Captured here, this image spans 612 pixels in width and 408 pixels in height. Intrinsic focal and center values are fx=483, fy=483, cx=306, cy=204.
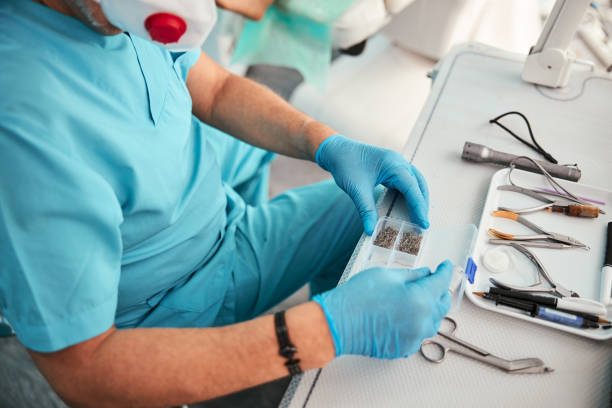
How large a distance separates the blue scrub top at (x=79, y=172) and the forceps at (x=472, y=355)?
0.44 m

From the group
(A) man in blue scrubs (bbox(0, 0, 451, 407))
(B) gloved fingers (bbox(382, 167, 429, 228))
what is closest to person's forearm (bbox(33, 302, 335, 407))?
(A) man in blue scrubs (bbox(0, 0, 451, 407))

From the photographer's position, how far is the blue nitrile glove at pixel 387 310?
2.09 feet

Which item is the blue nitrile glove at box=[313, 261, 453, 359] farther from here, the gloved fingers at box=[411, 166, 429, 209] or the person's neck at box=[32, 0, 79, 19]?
the person's neck at box=[32, 0, 79, 19]

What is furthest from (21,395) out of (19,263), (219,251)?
(19,263)

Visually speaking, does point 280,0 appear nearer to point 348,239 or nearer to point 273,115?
point 273,115

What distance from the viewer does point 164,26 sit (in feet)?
2.06

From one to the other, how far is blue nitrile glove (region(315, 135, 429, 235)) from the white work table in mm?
35

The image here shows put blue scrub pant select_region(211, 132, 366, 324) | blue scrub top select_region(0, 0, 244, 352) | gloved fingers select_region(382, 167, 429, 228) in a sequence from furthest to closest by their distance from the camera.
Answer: blue scrub pant select_region(211, 132, 366, 324)
gloved fingers select_region(382, 167, 429, 228)
blue scrub top select_region(0, 0, 244, 352)

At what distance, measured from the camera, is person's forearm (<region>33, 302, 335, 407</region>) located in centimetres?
63

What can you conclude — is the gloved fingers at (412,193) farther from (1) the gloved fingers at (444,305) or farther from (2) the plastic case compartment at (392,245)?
(1) the gloved fingers at (444,305)

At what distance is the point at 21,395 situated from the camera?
4.38ft

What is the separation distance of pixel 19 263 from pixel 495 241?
0.68 metres

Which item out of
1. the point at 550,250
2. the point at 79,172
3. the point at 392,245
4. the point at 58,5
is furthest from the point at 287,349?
the point at 58,5

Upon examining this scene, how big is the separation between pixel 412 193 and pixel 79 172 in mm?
509
